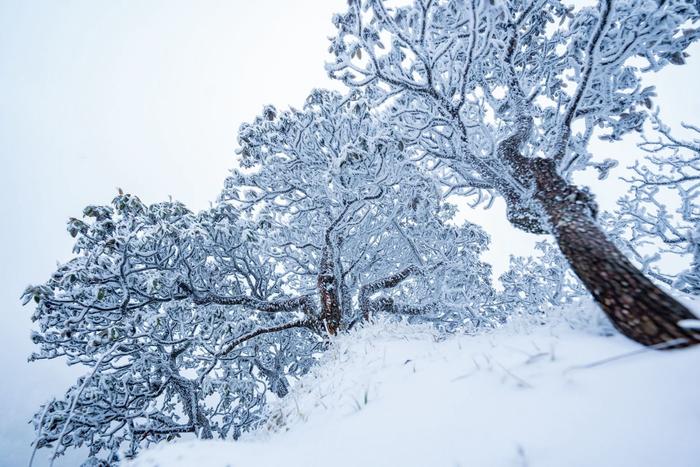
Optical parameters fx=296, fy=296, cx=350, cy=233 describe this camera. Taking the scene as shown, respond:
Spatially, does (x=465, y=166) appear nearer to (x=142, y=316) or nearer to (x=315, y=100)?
(x=315, y=100)

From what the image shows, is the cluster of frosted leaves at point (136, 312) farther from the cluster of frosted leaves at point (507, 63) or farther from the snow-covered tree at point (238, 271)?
the cluster of frosted leaves at point (507, 63)

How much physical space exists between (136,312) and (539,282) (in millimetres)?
11874

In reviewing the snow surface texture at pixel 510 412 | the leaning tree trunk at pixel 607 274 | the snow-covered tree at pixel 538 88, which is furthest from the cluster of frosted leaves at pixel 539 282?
the snow surface texture at pixel 510 412

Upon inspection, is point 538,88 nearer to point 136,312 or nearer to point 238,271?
point 238,271

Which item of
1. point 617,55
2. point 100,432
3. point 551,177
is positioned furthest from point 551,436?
point 100,432

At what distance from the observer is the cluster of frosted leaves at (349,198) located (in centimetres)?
587

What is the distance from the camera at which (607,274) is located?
3.06 m

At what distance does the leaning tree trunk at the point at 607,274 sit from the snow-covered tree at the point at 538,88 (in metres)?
0.01

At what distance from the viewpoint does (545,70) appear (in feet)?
19.8

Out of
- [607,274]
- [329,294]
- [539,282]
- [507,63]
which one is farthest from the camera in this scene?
[539,282]

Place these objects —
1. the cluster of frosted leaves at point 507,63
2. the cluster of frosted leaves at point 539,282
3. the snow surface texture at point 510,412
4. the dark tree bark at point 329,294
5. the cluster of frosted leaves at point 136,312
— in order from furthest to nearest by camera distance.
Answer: the cluster of frosted leaves at point 539,282 < the dark tree bark at point 329,294 < the cluster of frosted leaves at point 136,312 < the cluster of frosted leaves at point 507,63 < the snow surface texture at point 510,412

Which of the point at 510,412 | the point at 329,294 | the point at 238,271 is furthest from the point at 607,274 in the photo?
the point at 238,271

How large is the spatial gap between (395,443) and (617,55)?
545 cm

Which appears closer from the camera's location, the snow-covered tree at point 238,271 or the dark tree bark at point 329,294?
the snow-covered tree at point 238,271
